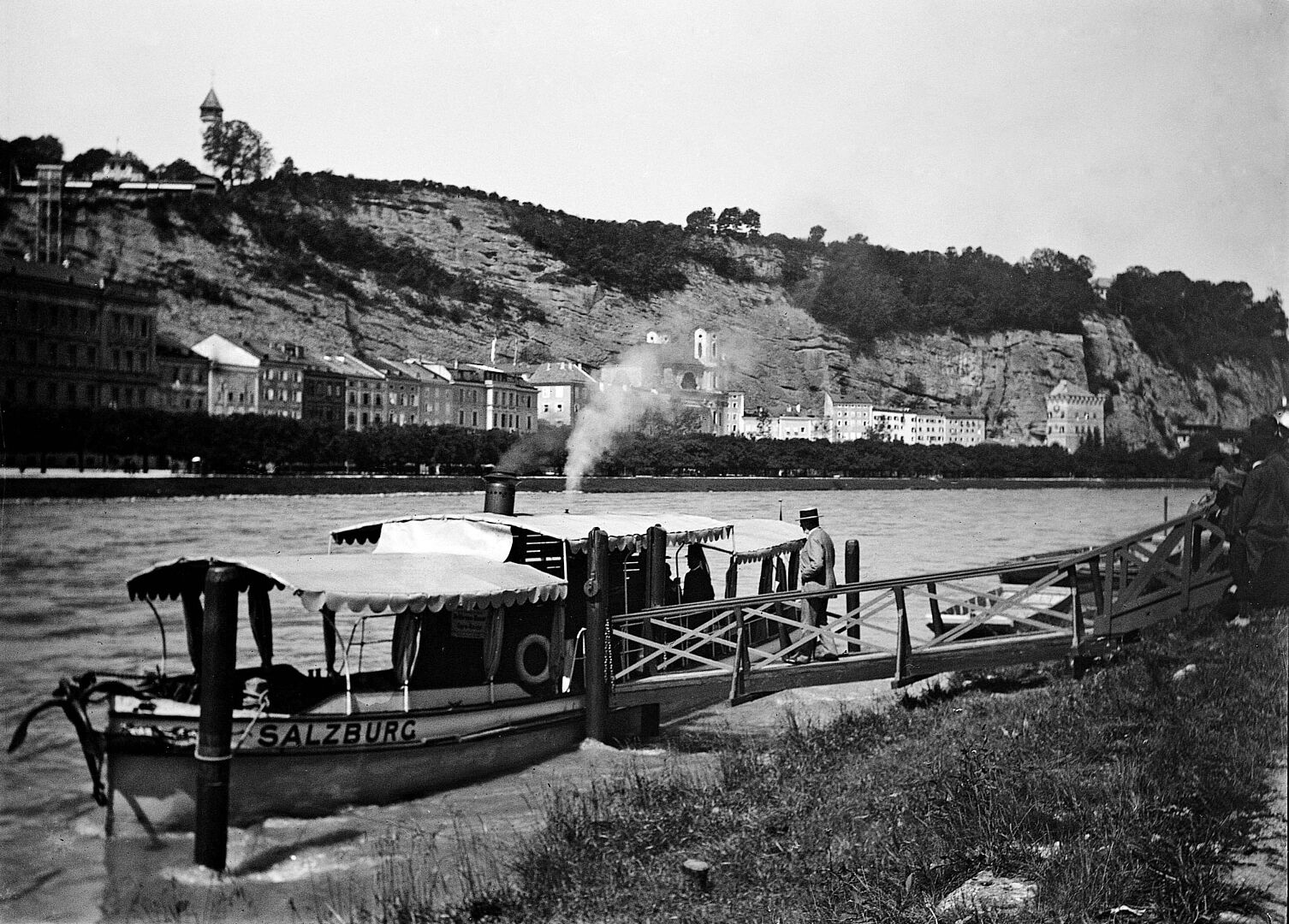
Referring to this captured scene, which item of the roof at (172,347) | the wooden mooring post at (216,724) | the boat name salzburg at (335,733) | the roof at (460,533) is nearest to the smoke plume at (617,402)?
the roof at (460,533)

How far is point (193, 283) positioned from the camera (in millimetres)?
4828

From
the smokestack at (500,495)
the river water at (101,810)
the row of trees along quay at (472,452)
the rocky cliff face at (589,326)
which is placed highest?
the rocky cliff face at (589,326)

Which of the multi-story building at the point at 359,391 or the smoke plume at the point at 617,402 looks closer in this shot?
the multi-story building at the point at 359,391

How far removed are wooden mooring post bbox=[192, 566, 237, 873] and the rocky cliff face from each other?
1189 millimetres

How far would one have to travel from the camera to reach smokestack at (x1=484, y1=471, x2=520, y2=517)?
6328mm

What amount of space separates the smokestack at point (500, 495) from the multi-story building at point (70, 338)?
6.97 feet

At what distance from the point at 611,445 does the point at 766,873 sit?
3.03 meters

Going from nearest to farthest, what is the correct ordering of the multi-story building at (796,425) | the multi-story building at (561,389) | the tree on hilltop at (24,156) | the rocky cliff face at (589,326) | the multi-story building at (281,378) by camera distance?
the tree on hilltop at (24,156)
the rocky cliff face at (589,326)
the multi-story building at (281,378)
the multi-story building at (561,389)
the multi-story building at (796,425)

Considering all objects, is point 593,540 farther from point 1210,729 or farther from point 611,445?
point 1210,729

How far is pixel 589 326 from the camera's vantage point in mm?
6129

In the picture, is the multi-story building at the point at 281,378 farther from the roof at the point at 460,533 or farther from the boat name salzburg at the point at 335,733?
the boat name salzburg at the point at 335,733

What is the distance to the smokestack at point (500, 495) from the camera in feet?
20.8

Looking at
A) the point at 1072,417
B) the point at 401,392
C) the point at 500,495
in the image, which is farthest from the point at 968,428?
the point at 401,392

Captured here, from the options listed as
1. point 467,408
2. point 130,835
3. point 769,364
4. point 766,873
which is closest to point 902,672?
point 769,364
